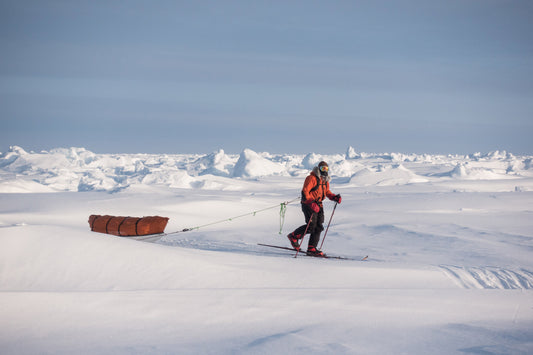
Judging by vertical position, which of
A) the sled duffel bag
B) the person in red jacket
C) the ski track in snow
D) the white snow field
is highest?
the person in red jacket

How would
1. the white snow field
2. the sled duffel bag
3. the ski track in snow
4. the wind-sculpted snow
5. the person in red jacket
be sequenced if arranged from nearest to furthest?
the white snow field, the ski track in snow, the person in red jacket, the sled duffel bag, the wind-sculpted snow

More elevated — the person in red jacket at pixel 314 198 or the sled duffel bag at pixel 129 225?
the person in red jacket at pixel 314 198

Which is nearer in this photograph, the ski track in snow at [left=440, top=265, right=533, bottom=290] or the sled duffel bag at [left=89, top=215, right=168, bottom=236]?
the ski track in snow at [left=440, top=265, right=533, bottom=290]

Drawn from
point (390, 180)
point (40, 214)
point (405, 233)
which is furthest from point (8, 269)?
point (390, 180)

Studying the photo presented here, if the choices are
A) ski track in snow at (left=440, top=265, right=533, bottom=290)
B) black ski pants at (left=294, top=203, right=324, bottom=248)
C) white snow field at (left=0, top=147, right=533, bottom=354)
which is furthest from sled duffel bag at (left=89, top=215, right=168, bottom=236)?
ski track in snow at (left=440, top=265, right=533, bottom=290)

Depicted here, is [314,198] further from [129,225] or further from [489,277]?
[129,225]

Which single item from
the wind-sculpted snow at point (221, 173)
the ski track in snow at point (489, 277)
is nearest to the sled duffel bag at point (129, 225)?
the ski track in snow at point (489, 277)

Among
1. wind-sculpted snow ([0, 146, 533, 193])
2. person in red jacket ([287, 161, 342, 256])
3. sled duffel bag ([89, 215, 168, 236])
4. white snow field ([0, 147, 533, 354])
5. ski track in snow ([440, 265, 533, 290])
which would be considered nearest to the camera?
white snow field ([0, 147, 533, 354])

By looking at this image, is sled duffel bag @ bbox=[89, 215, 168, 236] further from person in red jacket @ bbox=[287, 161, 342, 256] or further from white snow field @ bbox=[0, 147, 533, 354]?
person in red jacket @ bbox=[287, 161, 342, 256]

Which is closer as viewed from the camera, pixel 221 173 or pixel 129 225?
pixel 129 225

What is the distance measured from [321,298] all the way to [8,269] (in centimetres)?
→ 363

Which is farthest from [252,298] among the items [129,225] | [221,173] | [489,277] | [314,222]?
[221,173]

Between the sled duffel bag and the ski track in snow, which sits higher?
the sled duffel bag

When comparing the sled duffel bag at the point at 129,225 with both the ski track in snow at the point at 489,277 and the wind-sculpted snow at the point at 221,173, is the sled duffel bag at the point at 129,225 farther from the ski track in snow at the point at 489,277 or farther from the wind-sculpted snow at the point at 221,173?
the wind-sculpted snow at the point at 221,173
